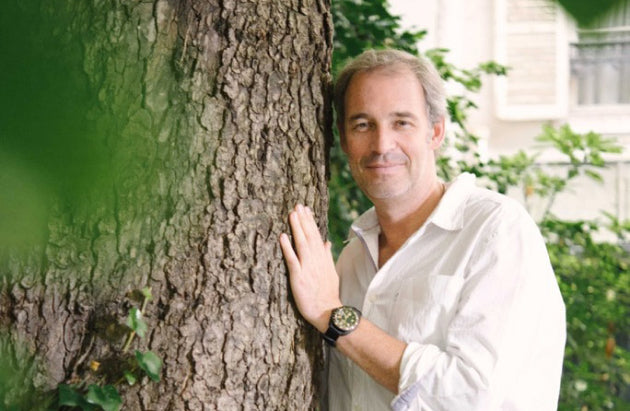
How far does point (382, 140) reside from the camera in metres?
1.89

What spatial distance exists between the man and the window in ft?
4.17

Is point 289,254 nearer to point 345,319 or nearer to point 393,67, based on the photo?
point 345,319

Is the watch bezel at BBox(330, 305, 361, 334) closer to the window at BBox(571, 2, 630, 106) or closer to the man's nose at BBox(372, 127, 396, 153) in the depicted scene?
the man's nose at BBox(372, 127, 396, 153)

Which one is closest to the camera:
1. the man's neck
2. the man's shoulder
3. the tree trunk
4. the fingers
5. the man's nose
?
the tree trunk

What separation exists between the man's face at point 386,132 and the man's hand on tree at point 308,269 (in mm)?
334

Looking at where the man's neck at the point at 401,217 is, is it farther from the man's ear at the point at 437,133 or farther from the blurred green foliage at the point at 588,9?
the blurred green foliage at the point at 588,9

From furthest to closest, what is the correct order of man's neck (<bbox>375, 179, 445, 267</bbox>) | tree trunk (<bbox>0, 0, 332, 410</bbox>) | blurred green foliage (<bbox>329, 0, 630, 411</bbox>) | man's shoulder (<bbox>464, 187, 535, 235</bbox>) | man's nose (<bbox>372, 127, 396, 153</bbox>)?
1. blurred green foliage (<bbox>329, 0, 630, 411</bbox>)
2. man's neck (<bbox>375, 179, 445, 267</bbox>)
3. man's nose (<bbox>372, 127, 396, 153</bbox>)
4. man's shoulder (<bbox>464, 187, 535, 235</bbox>)
5. tree trunk (<bbox>0, 0, 332, 410</bbox>)

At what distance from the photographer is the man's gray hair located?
6.36ft

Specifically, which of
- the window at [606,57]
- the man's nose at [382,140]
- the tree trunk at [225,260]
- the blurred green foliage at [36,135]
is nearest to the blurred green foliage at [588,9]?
the window at [606,57]

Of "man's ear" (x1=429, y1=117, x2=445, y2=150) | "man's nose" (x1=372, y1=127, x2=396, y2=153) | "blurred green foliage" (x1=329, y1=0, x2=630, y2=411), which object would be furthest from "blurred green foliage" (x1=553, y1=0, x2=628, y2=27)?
"blurred green foliage" (x1=329, y1=0, x2=630, y2=411)

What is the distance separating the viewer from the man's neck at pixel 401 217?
200 cm

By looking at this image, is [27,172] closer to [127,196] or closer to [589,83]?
[127,196]

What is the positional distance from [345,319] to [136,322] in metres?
0.49

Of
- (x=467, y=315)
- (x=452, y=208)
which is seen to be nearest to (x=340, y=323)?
(x=467, y=315)
